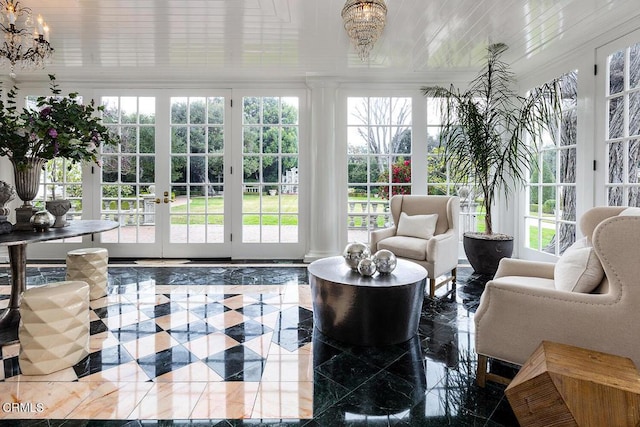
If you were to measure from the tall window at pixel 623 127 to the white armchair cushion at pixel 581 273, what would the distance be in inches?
76.1

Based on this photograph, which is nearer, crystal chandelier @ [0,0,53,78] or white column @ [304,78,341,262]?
crystal chandelier @ [0,0,53,78]

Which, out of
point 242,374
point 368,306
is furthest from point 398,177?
point 242,374

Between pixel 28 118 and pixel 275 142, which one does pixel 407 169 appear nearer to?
pixel 275 142

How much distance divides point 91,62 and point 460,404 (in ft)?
16.3

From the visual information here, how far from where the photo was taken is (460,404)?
165 cm

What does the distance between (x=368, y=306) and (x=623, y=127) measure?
116 inches

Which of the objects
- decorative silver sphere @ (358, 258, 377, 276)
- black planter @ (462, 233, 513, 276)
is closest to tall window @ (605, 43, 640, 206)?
black planter @ (462, 233, 513, 276)

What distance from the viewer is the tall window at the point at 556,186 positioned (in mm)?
3680

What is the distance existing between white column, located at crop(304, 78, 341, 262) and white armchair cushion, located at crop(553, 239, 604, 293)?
3.07 meters

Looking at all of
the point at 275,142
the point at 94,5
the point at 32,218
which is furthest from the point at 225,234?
the point at 94,5

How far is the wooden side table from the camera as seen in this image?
3.94 ft

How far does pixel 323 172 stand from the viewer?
456cm

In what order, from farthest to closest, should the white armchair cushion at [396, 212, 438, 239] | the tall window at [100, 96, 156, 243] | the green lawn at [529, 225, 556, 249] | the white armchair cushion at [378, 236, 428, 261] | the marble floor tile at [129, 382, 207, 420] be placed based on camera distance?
the tall window at [100, 96, 156, 243]
the green lawn at [529, 225, 556, 249]
the white armchair cushion at [396, 212, 438, 239]
the white armchair cushion at [378, 236, 428, 261]
the marble floor tile at [129, 382, 207, 420]

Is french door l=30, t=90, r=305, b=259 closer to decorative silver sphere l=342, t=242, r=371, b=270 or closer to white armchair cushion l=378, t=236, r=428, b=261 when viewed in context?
white armchair cushion l=378, t=236, r=428, b=261
